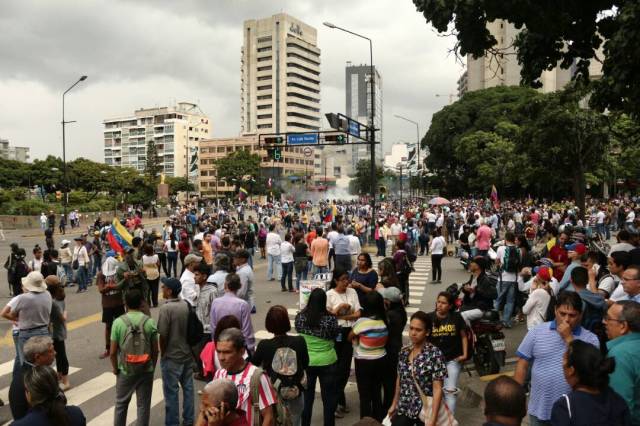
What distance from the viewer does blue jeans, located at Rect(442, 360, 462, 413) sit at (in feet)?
16.1

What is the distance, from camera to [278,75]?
146m

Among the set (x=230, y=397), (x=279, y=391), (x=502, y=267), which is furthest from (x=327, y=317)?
(x=502, y=267)

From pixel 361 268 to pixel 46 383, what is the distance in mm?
4702

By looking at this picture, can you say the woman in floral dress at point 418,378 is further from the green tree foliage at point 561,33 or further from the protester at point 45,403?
the green tree foliage at point 561,33

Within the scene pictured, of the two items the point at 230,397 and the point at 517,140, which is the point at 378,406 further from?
the point at 517,140

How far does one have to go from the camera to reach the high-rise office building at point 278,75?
144 metres

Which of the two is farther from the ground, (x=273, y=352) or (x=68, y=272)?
(x=273, y=352)

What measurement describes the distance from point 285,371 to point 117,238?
30.9 feet

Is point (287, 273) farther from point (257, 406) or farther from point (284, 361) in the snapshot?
point (257, 406)

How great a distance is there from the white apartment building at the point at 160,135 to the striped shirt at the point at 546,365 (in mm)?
138589

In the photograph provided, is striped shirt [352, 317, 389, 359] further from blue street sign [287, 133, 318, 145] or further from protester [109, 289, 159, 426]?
blue street sign [287, 133, 318, 145]

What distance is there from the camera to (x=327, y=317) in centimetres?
520

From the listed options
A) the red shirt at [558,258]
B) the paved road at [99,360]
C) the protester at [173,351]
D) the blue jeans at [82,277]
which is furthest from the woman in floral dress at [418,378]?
the blue jeans at [82,277]

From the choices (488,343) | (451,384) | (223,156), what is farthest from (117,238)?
(223,156)
